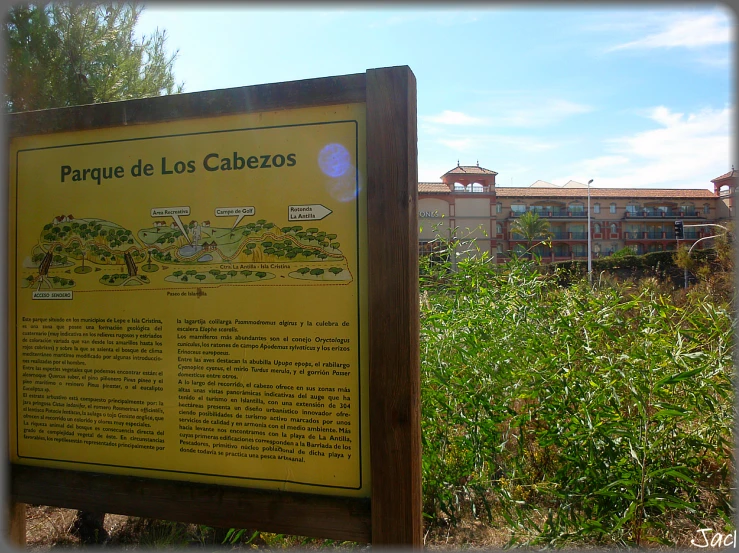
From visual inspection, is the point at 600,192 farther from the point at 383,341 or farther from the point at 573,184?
the point at 383,341

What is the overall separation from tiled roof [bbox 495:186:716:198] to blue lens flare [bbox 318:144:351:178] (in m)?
65.5

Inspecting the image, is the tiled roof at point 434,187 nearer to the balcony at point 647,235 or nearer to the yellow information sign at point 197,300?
the balcony at point 647,235

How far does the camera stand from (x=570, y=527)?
2.62 m

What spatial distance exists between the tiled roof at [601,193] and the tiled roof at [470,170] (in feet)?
19.6

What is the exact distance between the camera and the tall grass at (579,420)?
8.27ft

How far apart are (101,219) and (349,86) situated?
1133 millimetres

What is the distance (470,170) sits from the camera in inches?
2343

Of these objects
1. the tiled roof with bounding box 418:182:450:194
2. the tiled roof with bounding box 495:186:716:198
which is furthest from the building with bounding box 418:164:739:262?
the tiled roof with bounding box 418:182:450:194

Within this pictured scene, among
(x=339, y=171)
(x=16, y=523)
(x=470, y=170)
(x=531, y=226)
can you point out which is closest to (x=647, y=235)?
(x=531, y=226)

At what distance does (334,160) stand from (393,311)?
0.56 m

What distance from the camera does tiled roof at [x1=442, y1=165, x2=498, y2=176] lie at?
59281 mm

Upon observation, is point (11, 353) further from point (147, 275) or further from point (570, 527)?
point (570, 527)

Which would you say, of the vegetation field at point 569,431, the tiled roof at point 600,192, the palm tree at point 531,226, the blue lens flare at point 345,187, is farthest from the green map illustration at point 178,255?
the tiled roof at point 600,192

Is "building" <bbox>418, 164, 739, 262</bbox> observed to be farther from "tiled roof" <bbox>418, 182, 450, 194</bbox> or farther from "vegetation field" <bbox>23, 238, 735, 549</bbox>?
"vegetation field" <bbox>23, 238, 735, 549</bbox>
